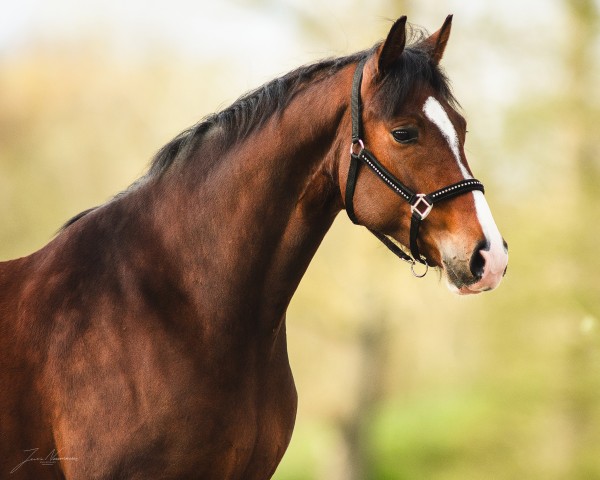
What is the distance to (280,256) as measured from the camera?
346 centimetres

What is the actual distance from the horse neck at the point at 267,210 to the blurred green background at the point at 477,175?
18.0 ft

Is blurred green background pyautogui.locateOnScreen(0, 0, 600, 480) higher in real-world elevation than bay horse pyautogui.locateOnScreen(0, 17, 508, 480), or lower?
lower

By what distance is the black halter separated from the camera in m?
3.18

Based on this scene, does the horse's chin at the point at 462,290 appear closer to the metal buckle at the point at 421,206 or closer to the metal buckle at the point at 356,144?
the metal buckle at the point at 421,206

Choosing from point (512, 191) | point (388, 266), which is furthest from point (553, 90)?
point (388, 266)

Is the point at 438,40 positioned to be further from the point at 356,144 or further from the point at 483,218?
the point at 483,218

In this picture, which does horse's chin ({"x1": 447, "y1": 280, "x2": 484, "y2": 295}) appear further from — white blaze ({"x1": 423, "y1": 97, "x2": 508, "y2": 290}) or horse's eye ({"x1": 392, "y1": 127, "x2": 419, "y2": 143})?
horse's eye ({"x1": 392, "y1": 127, "x2": 419, "y2": 143})

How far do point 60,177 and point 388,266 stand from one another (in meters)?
5.86

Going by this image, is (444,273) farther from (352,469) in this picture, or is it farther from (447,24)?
(352,469)

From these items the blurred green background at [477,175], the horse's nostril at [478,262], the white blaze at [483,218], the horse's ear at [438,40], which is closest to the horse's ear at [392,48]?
the white blaze at [483,218]

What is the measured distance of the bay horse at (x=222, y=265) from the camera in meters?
3.19

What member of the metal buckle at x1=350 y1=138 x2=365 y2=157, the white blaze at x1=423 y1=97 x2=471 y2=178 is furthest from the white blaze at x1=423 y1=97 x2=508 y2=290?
the metal buckle at x1=350 y1=138 x2=365 y2=157

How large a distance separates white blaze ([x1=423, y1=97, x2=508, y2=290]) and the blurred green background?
5.71 metres

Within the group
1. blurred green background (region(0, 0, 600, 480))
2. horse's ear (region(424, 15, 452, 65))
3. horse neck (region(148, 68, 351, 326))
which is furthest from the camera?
blurred green background (region(0, 0, 600, 480))
